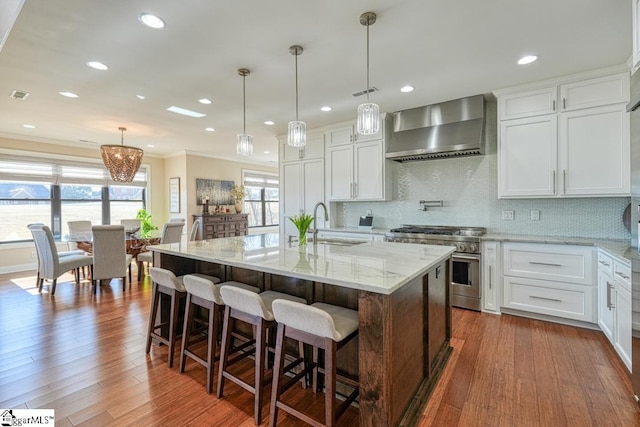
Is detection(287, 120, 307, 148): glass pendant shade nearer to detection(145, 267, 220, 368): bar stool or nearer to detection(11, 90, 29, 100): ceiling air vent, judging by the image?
detection(145, 267, 220, 368): bar stool

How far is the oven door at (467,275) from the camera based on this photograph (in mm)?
3518

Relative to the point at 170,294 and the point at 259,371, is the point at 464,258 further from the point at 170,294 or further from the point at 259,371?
the point at 170,294

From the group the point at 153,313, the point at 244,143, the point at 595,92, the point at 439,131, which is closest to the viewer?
the point at 153,313

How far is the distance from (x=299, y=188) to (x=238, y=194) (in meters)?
3.53

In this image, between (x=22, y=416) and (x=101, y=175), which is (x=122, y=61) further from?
(x=101, y=175)

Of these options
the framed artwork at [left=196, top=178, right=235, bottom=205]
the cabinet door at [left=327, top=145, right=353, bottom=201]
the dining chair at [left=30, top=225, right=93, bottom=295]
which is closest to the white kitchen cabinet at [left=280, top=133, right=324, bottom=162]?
the cabinet door at [left=327, top=145, right=353, bottom=201]

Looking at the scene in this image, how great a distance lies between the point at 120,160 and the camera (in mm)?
4766

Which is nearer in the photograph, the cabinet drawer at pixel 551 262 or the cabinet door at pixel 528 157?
the cabinet drawer at pixel 551 262

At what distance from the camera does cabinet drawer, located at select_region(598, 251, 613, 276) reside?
2525 mm

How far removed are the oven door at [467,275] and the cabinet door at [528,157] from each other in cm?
87

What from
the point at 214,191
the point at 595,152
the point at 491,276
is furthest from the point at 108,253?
the point at 595,152

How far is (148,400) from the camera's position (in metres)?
1.96

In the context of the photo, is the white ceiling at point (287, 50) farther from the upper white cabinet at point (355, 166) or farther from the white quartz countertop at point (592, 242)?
the white quartz countertop at point (592, 242)
